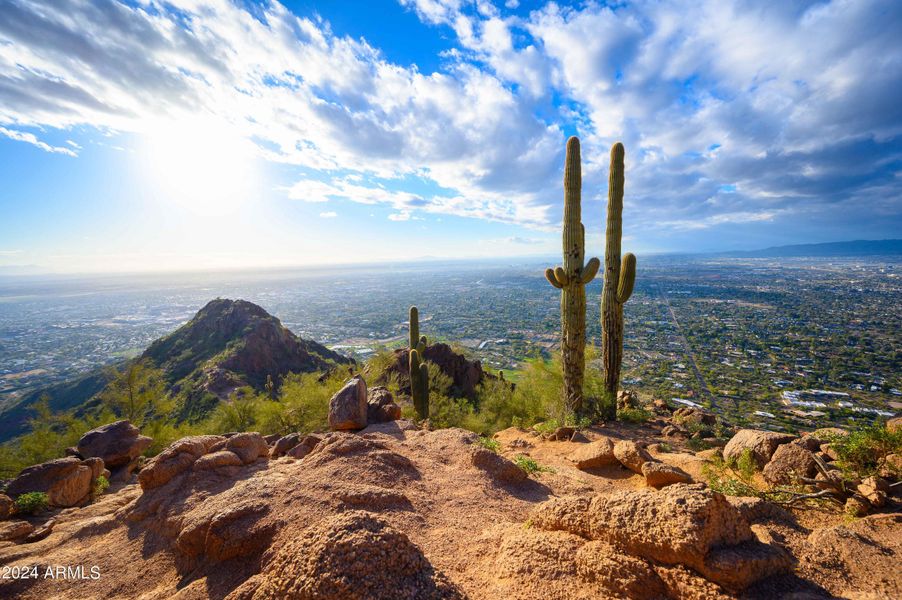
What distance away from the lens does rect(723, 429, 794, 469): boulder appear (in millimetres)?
5980

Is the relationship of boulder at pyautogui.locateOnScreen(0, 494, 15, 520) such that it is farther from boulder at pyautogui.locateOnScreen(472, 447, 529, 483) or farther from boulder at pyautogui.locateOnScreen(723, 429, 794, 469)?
boulder at pyautogui.locateOnScreen(723, 429, 794, 469)

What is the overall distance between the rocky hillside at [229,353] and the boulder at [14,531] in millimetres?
20128

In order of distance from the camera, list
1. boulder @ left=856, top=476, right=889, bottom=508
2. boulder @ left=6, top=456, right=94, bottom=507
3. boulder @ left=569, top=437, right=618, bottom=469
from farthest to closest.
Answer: boulder @ left=569, top=437, right=618, bottom=469
boulder @ left=6, top=456, right=94, bottom=507
boulder @ left=856, top=476, right=889, bottom=508

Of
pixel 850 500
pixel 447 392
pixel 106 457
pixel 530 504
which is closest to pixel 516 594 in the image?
pixel 530 504

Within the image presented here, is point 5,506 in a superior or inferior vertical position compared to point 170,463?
inferior

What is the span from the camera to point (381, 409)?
1012 cm

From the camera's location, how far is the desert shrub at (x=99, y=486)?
736 cm

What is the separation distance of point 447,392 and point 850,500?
21.0m

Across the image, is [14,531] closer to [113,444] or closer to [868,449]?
[113,444]

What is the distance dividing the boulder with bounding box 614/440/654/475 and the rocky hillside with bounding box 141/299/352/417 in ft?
84.4

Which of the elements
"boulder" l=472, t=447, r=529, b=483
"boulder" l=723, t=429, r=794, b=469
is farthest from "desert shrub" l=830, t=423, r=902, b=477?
"boulder" l=472, t=447, r=529, b=483

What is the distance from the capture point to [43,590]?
4098 mm

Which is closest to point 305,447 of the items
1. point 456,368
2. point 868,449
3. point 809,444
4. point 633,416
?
point 809,444

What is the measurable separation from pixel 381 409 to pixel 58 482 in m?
6.62
